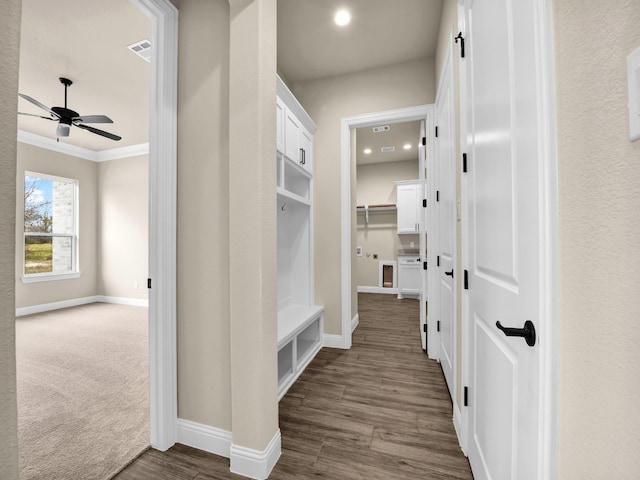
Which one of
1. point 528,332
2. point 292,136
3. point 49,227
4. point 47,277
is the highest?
point 292,136

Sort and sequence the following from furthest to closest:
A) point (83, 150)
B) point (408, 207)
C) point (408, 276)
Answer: point (408, 207) → point (408, 276) → point (83, 150)

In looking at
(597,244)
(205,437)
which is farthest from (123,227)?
(597,244)

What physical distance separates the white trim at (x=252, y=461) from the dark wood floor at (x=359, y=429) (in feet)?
0.13

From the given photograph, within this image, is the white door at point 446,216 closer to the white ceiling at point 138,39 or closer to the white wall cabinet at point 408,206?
the white ceiling at point 138,39

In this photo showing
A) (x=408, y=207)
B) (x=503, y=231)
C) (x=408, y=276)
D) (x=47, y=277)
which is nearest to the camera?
(x=503, y=231)

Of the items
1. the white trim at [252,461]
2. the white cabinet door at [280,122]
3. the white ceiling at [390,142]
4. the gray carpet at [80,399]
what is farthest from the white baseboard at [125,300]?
the white ceiling at [390,142]

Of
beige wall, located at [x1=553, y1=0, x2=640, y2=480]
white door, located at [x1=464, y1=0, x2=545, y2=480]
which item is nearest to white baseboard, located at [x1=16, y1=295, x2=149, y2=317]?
white door, located at [x1=464, y1=0, x2=545, y2=480]

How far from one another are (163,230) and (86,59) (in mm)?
2688

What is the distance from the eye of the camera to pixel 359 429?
1.69 metres

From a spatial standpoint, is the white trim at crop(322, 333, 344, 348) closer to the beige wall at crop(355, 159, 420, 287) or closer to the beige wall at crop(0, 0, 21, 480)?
the beige wall at crop(0, 0, 21, 480)

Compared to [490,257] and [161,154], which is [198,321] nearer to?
[161,154]

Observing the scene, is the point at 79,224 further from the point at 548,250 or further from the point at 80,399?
the point at 548,250

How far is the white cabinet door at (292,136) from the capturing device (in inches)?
95.8

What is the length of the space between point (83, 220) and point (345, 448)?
20.5 ft
